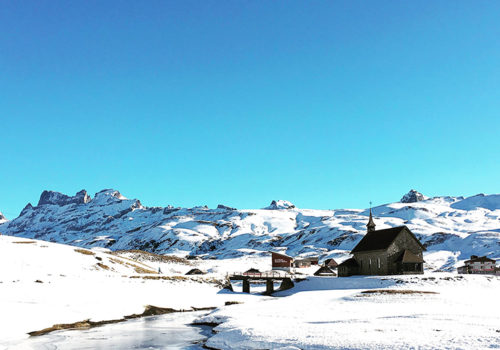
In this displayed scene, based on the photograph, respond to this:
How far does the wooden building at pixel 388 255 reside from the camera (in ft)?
212

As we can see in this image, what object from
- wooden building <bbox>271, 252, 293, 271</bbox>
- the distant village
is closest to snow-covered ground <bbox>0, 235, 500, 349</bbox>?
the distant village

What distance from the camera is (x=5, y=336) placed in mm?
26531

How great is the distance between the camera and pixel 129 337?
27.6 meters

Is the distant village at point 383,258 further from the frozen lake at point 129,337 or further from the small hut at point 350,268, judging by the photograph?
the frozen lake at point 129,337

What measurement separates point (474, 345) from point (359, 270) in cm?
5554

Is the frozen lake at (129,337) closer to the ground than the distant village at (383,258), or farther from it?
closer to the ground

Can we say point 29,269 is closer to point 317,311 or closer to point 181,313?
point 181,313

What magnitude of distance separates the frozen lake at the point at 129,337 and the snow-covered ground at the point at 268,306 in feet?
2.57

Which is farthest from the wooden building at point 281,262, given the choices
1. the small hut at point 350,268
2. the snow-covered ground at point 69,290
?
the snow-covered ground at point 69,290

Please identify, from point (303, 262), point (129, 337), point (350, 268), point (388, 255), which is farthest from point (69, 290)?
point (303, 262)

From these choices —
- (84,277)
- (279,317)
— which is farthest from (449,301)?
(84,277)

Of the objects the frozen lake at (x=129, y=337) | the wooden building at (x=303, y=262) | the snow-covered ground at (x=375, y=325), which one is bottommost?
the frozen lake at (x=129, y=337)

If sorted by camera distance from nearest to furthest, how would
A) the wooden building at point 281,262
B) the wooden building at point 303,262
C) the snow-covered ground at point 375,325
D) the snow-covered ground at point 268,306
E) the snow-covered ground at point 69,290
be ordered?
the snow-covered ground at point 375,325
the snow-covered ground at point 268,306
the snow-covered ground at point 69,290
the wooden building at point 281,262
the wooden building at point 303,262

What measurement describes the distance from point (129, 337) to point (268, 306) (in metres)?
15.9
